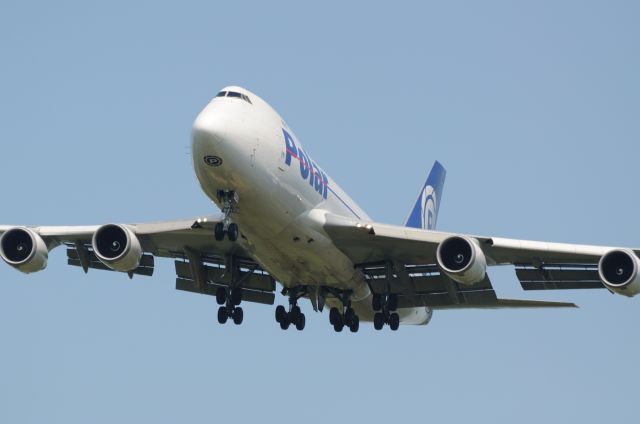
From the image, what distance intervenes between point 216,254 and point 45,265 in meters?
5.02

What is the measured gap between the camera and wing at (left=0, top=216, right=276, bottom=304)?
118 ft

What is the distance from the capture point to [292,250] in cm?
3419

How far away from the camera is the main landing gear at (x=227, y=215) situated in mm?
31766

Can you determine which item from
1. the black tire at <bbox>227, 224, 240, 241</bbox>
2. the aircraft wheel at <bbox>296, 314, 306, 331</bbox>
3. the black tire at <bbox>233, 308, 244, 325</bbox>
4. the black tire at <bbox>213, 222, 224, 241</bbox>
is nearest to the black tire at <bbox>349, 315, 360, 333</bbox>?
the aircraft wheel at <bbox>296, 314, 306, 331</bbox>

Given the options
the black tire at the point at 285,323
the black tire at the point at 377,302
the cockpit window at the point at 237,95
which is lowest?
the black tire at the point at 285,323

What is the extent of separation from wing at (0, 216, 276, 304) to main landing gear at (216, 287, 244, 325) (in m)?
0.21

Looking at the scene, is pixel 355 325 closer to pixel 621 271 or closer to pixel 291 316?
pixel 291 316

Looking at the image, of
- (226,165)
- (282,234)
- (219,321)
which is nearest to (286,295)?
(219,321)

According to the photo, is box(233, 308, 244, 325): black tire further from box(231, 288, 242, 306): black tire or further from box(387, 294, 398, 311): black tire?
box(387, 294, 398, 311): black tire

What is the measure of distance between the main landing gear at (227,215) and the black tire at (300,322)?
7.02m

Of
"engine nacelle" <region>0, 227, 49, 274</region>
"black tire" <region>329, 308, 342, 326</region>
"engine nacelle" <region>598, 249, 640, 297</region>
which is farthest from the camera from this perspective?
"black tire" <region>329, 308, 342, 326</region>

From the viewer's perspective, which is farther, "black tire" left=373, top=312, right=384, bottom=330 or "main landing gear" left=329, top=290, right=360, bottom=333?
"black tire" left=373, top=312, right=384, bottom=330

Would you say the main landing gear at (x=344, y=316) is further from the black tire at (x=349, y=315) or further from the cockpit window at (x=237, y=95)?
the cockpit window at (x=237, y=95)

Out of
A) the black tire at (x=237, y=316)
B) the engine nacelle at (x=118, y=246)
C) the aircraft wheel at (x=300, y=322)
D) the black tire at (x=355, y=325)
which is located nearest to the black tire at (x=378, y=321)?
the black tire at (x=355, y=325)
